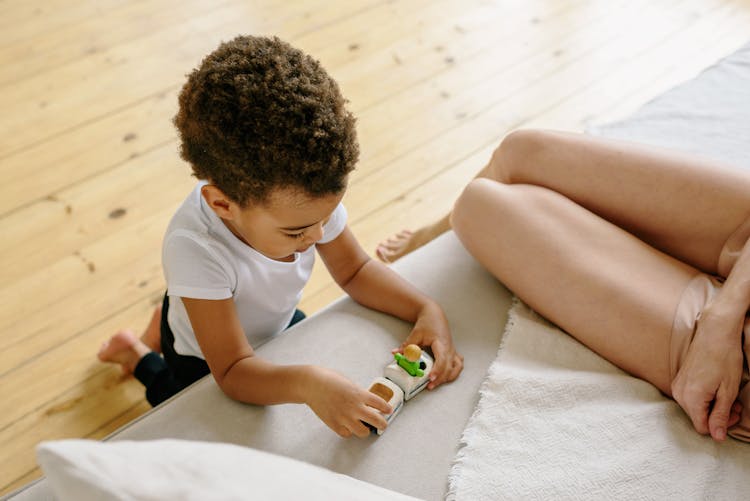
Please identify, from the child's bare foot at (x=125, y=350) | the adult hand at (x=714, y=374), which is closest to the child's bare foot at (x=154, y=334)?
the child's bare foot at (x=125, y=350)

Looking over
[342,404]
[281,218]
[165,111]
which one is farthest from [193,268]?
[165,111]

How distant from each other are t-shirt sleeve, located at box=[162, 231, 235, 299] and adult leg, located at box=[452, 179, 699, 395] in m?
0.39

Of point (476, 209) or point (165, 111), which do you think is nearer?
point (476, 209)

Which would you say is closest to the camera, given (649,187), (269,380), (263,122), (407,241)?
(263,122)

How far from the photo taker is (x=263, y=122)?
736 mm

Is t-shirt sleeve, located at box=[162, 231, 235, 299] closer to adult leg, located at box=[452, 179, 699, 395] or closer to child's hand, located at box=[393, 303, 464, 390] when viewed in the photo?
child's hand, located at box=[393, 303, 464, 390]

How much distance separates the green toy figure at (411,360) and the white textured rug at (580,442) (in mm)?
95

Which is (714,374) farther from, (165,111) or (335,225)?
(165,111)

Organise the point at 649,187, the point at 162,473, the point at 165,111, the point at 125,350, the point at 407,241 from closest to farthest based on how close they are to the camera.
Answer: the point at 162,473, the point at 649,187, the point at 125,350, the point at 407,241, the point at 165,111

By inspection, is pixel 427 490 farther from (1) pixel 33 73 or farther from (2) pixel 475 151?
(1) pixel 33 73

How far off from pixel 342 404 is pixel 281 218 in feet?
0.79

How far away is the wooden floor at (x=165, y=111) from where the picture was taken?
1.38 m

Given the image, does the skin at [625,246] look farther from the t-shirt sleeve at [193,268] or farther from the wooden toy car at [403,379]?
the t-shirt sleeve at [193,268]

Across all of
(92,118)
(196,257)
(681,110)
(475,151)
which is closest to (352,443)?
(196,257)
